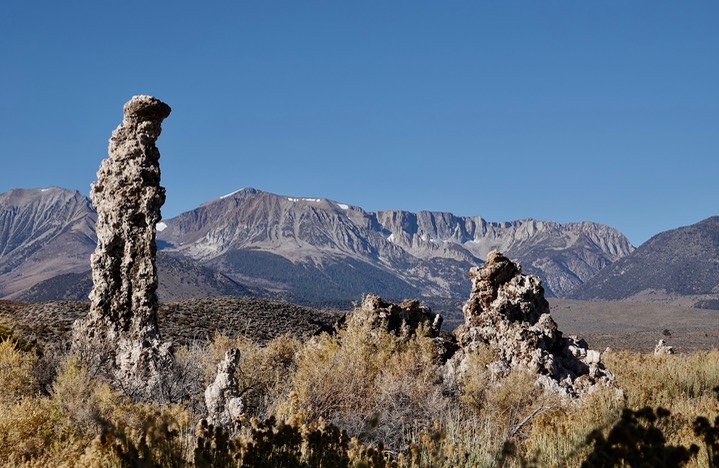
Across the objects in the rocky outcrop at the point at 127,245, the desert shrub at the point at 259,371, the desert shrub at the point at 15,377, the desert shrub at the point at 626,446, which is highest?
the rocky outcrop at the point at 127,245

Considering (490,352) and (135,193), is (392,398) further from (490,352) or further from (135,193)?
(135,193)

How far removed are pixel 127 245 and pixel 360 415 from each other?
22.6 ft

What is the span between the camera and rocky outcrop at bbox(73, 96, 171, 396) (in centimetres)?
1312

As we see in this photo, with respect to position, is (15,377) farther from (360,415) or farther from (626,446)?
(626,446)

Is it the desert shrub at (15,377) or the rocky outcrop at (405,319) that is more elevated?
the rocky outcrop at (405,319)

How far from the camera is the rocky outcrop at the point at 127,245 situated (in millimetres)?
13125

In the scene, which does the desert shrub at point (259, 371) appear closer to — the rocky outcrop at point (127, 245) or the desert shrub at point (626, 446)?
the rocky outcrop at point (127, 245)

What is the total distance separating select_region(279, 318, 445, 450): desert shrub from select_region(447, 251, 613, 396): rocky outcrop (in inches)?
45.5

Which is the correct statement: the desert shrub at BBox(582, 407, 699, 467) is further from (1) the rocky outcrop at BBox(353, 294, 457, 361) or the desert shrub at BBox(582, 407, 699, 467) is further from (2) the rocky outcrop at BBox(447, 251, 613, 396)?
(1) the rocky outcrop at BBox(353, 294, 457, 361)

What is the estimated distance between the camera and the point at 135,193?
13719mm

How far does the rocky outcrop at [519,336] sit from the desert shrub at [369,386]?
3.79ft

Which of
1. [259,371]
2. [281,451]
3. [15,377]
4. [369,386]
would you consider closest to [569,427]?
[281,451]

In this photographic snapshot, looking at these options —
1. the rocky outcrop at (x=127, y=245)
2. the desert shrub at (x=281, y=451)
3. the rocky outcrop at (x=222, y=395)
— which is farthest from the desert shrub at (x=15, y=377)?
the desert shrub at (x=281, y=451)

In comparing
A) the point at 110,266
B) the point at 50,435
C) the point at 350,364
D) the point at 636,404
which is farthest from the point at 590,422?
the point at 110,266
